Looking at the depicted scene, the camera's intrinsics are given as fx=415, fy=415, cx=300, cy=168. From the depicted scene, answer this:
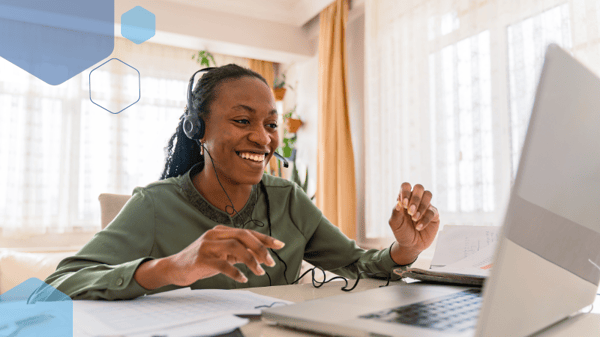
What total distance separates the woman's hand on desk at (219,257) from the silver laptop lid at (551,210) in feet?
0.99

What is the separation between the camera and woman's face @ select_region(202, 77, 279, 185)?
1182 mm

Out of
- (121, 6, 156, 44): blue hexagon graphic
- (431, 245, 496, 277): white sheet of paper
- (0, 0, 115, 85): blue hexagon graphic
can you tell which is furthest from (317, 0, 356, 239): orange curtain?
(431, 245, 496, 277): white sheet of paper

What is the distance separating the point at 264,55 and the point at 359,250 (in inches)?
132

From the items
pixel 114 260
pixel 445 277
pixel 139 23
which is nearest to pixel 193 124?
pixel 114 260

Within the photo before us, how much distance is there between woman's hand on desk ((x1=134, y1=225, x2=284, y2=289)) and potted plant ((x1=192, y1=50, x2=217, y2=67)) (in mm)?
3765

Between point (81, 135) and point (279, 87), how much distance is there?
205 centimetres

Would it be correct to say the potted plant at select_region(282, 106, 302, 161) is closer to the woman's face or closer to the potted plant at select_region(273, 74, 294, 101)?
the potted plant at select_region(273, 74, 294, 101)

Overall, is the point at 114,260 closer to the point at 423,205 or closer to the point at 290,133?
the point at 423,205

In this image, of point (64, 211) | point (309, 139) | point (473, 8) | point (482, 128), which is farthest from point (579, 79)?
point (64, 211)

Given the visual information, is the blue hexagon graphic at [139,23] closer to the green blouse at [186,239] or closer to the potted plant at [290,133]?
the potted plant at [290,133]

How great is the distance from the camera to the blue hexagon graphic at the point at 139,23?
3.56 meters

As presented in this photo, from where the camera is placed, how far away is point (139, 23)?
12.1 ft

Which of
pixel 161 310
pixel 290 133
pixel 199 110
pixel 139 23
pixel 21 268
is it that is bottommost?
pixel 21 268

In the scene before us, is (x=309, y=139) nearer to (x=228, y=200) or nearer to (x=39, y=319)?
(x=228, y=200)
